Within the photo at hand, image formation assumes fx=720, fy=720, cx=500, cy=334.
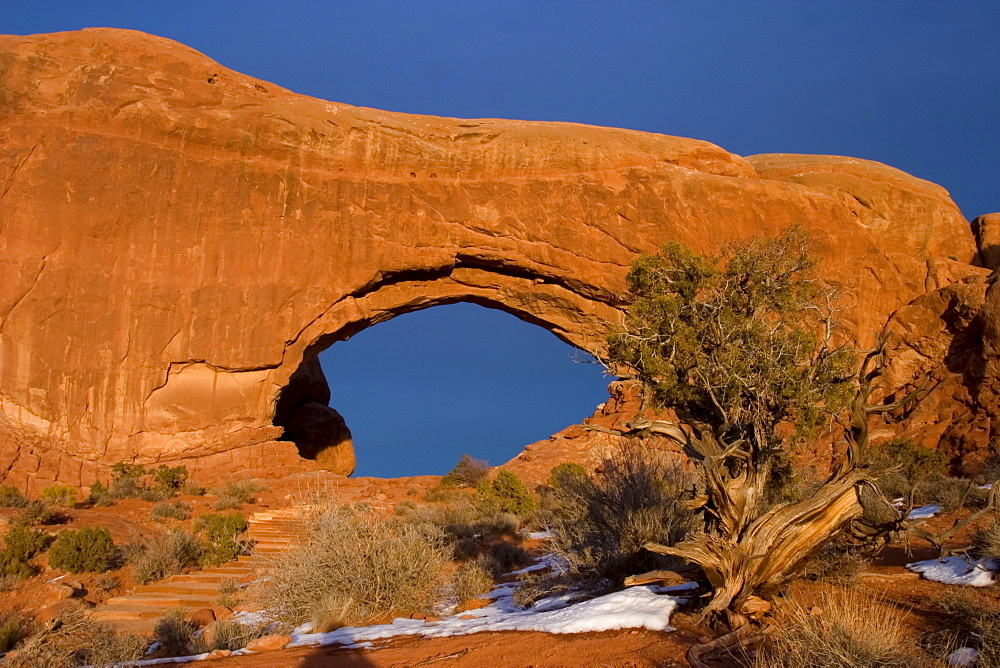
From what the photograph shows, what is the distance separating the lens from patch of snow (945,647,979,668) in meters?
4.51

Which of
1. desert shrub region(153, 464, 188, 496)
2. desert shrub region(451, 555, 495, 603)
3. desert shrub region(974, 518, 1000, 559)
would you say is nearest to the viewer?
desert shrub region(974, 518, 1000, 559)

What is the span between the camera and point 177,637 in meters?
7.95

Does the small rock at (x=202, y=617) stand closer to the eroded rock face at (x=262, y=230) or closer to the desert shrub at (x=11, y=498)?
the desert shrub at (x=11, y=498)

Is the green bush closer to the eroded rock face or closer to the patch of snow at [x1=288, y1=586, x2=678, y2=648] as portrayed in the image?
the patch of snow at [x1=288, y1=586, x2=678, y2=648]

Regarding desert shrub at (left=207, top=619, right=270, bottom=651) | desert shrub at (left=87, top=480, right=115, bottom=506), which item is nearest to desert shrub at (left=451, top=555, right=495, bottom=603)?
desert shrub at (left=207, top=619, right=270, bottom=651)

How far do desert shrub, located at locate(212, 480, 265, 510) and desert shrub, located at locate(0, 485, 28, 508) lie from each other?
367 centimetres

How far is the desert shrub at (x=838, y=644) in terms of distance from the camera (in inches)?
174

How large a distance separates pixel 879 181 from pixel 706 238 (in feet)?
19.6

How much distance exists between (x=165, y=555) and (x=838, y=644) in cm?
1078

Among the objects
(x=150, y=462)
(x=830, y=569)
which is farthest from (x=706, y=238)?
(x=150, y=462)

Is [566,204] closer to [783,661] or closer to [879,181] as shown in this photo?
[879,181]

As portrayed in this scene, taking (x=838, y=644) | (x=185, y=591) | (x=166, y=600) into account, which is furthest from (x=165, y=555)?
(x=838, y=644)

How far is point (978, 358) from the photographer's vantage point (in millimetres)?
17078

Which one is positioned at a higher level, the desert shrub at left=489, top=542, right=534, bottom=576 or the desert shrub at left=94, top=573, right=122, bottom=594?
the desert shrub at left=94, top=573, right=122, bottom=594
